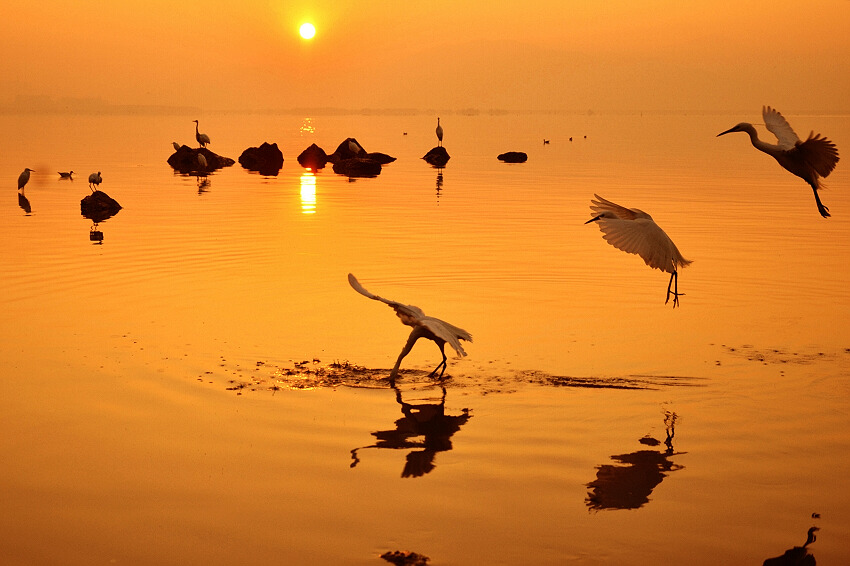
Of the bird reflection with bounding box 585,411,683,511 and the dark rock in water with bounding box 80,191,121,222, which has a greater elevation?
the dark rock in water with bounding box 80,191,121,222

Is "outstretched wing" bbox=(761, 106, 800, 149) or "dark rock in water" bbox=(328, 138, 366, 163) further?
"dark rock in water" bbox=(328, 138, 366, 163)

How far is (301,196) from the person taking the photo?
3731 cm

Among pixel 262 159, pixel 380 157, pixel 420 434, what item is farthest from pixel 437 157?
pixel 420 434

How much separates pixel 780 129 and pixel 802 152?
1039 millimetres

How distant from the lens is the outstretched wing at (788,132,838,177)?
13945 millimetres

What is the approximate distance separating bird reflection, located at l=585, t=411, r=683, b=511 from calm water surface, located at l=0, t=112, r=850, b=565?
0.09 feet

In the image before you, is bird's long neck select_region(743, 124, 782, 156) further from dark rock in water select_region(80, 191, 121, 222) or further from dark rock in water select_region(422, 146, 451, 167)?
dark rock in water select_region(422, 146, 451, 167)

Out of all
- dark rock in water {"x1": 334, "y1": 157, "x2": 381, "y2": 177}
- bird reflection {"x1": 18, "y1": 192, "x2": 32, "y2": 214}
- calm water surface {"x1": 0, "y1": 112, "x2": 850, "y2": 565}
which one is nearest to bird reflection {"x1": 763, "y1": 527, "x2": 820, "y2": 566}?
calm water surface {"x1": 0, "y1": 112, "x2": 850, "y2": 565}

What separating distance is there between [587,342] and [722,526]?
640cm

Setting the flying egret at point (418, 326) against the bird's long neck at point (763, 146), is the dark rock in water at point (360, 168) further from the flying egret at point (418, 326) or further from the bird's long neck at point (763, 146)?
the flying egret at point (418, 326)

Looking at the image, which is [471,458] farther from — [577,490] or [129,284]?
[129,284]

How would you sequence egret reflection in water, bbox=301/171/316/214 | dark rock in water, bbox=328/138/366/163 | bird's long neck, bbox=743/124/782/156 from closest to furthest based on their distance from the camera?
bird's long neck, bbox=743/124/782/156
egret reflection in water, bbox=301/171/316/214
dark rock in water, bbox=328/138/366/163

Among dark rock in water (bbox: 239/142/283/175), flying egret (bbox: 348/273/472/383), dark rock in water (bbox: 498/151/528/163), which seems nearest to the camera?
flying egret (bbox: 348/273/472/383)

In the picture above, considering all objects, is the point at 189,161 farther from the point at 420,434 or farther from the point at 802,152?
the point at 420,434
